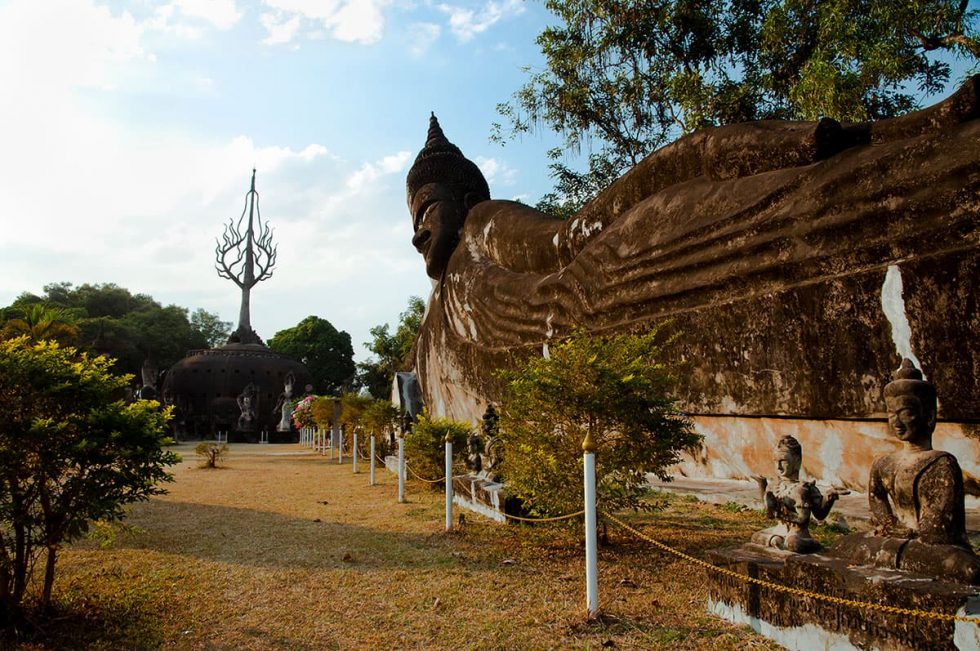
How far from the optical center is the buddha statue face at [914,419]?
2648 millimetres

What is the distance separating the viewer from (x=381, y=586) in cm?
396

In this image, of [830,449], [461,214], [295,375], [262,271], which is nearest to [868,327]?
[830,449]

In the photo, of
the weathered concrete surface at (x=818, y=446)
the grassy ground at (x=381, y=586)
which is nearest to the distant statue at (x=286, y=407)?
the grassy ground at (x=381, y=586)

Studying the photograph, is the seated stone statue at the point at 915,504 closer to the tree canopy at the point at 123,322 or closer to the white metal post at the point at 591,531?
the white metal post at the point at 591,531

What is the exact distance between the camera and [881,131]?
5047 millimetres

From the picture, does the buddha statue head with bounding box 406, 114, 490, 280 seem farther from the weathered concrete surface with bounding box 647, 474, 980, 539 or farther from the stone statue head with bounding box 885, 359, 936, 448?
the stone statue head with bounding box 885, 359, 936, 448

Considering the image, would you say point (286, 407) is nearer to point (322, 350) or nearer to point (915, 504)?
point (322, 350)

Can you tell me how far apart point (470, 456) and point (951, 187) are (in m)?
4.76

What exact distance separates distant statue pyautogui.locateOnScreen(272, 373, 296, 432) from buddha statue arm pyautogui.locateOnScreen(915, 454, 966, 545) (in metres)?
27.4

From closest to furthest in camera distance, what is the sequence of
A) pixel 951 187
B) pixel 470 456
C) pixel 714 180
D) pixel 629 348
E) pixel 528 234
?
pixel 951 187, pixel 629 348, pixel 714 180, pixel 470 456, pixel 528 234

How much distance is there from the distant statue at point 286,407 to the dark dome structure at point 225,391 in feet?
0.38

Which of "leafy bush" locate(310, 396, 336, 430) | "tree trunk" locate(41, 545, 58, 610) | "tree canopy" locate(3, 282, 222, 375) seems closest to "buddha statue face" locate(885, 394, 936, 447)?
"tree trunk" locate(41, 545, 58, 610)

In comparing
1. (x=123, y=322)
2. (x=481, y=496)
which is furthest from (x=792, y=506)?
(x=123, y=322)

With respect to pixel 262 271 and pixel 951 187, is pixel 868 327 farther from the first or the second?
pixel 262 271
